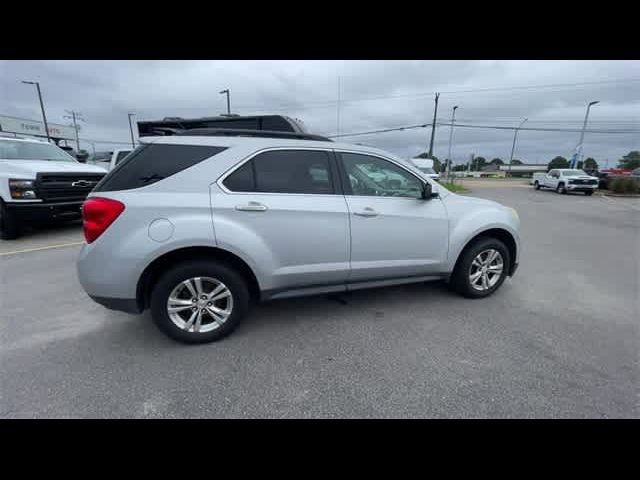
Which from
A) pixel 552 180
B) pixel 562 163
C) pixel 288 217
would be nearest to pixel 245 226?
pixel 288 217

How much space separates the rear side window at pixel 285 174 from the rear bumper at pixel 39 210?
5564 millimetres

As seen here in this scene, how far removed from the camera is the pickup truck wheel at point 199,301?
2428 millimetres

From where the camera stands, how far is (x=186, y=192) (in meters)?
2.36

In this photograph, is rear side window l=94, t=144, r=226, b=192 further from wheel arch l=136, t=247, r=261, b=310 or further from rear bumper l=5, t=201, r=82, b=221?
rear bumper l=5, t=201, r=82, b=221

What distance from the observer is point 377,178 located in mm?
3076

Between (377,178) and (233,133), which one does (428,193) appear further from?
(233,133)

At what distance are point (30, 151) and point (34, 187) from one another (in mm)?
1856

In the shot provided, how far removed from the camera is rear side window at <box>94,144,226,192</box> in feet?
7.73

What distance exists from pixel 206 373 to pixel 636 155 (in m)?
98.8

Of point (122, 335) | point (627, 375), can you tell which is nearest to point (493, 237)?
point (627, 375)

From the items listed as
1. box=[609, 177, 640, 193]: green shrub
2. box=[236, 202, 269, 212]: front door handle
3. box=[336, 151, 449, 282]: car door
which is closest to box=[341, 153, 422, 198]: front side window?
box=[336, 151, 449, 282]: car door

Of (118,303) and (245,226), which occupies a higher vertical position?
(245,226)

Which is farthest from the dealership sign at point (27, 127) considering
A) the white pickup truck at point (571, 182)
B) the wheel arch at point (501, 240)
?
the white pickup truck at point (571, 182)

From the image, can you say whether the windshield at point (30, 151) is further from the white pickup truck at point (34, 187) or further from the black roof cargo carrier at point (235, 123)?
the black roof cargo carrier at point (235, 123)
